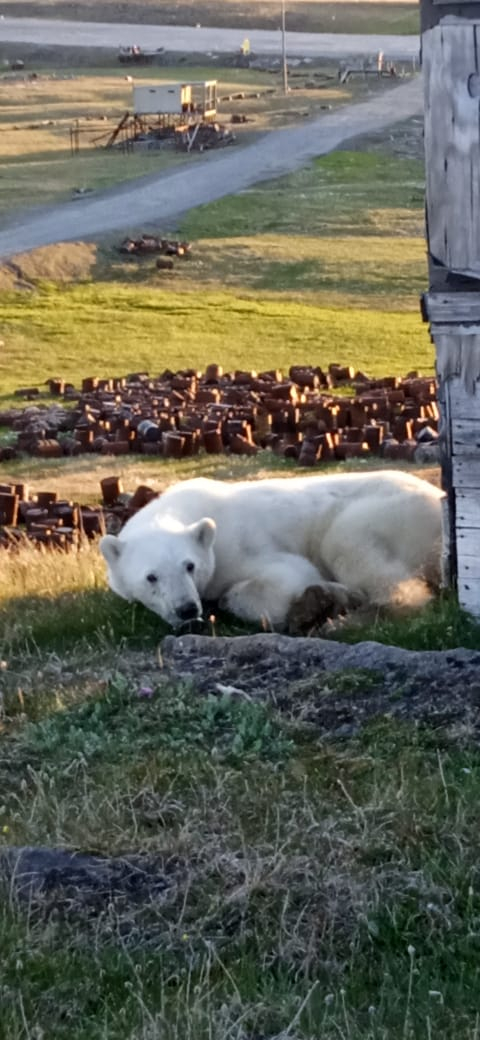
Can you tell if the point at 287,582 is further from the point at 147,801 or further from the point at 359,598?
the point at 147,801

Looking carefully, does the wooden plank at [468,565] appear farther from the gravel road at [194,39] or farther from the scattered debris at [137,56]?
the scattered debris at [137,56]

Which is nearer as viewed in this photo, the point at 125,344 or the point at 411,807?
the point at 411,807

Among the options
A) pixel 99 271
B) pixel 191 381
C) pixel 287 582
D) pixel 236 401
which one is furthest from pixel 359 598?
pixel 99 271

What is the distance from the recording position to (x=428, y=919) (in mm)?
4285

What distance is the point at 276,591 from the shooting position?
309 inches

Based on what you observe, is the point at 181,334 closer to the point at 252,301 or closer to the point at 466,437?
the point at 252,301

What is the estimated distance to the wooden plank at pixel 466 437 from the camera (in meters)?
7.05

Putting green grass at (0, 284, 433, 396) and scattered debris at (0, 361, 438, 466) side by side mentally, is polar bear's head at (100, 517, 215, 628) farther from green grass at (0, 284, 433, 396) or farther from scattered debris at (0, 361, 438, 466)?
green grass at (0, 284, 433, 396)

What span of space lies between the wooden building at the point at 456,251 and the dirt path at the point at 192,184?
2947 cm

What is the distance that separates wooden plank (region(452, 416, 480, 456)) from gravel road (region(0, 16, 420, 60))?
90012 millimetres

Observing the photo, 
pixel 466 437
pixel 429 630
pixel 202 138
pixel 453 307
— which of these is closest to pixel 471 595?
pixel 429 630

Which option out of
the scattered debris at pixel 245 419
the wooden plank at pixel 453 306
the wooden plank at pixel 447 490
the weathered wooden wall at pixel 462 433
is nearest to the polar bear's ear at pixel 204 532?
the wooden plank at pixel 447 490

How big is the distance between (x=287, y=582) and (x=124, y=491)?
7.08 m

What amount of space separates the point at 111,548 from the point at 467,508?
2.13 metres
